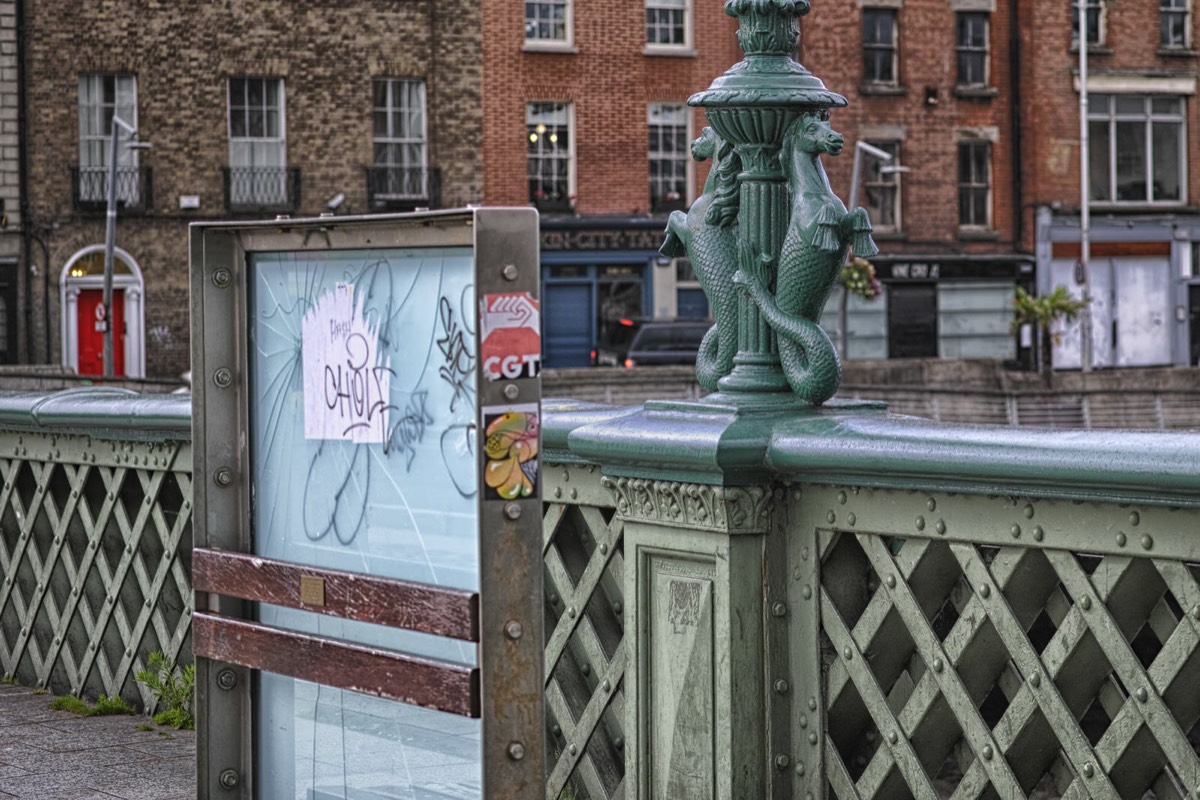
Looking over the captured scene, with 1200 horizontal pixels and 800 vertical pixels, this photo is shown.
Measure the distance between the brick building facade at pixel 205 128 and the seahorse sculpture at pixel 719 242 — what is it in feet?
116

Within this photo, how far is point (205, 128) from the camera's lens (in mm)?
41500

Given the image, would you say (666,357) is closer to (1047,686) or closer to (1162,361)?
(1162,361)

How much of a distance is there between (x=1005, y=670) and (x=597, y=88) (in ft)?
135

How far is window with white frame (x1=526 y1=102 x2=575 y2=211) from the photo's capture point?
146ft

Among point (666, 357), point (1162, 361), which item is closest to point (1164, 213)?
point (1162, 361)

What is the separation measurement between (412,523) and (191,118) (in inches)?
Result: 1515

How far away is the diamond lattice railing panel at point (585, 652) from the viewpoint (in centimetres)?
547

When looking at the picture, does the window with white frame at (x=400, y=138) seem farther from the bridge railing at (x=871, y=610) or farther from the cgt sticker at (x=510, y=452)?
the cgt sticker at (x=510, y=452)

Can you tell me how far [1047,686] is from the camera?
421cm

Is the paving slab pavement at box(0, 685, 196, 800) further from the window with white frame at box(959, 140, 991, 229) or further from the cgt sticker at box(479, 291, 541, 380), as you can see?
the window with white frame at box(959, 140, 991, 229)

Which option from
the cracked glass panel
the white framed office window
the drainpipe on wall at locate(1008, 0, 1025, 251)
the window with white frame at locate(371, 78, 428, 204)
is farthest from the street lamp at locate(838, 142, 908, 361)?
the cracked glass panel

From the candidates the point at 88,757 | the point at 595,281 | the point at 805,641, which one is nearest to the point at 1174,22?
the point at 595,281

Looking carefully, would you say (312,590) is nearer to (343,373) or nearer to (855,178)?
(343,373)

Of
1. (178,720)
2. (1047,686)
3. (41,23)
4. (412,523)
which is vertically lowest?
(178,720)
